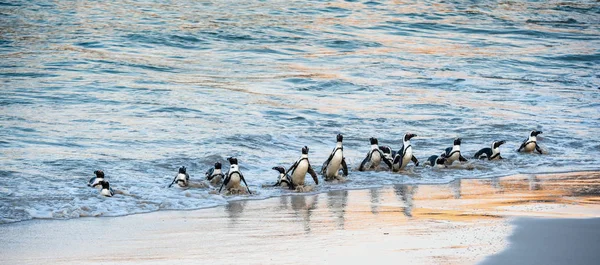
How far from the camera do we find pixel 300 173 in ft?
33.8

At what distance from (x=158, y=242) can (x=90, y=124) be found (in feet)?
22.1

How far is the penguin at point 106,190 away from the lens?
30.0 feet

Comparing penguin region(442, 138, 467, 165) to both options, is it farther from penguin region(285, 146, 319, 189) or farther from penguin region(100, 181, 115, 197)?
penguin region(100, 181, 115, 197)

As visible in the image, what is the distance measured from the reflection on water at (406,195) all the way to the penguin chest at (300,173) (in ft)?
3.30

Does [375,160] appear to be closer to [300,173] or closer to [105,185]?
[300,173]

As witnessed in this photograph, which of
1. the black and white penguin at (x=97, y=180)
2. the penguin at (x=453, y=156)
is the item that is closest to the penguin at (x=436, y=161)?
the penguin at (x=453, y=156)

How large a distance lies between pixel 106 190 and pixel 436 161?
4318 mm

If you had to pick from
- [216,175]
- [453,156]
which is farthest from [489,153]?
[216,175]

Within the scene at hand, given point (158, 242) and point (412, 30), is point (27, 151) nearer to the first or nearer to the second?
point (158, 242)

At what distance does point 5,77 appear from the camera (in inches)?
679

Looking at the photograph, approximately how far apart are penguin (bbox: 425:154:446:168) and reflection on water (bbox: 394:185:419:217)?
1.19 metres

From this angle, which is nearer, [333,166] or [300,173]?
[300,173]

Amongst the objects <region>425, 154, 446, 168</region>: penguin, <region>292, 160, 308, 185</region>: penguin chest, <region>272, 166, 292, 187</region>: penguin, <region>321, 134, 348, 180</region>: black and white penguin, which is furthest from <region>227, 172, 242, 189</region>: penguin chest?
<region>425, 154, 446, 168</region>: penguin

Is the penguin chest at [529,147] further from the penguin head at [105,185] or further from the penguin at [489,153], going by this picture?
the penguin head at [105,185]
